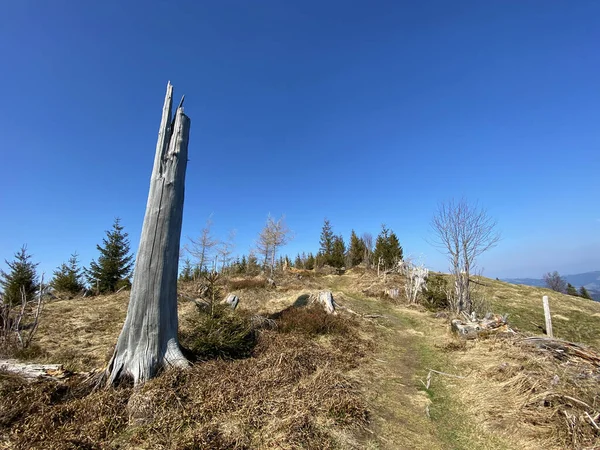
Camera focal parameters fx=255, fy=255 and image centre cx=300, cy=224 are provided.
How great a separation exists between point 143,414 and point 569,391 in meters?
6.25

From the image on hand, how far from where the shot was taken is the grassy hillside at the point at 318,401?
3.21m

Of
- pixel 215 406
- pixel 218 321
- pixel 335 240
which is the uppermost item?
pixel 335 240

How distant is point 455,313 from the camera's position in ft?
36.8

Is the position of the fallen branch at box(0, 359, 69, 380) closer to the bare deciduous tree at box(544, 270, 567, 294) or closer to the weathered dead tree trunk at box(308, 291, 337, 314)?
the weathered dead tree trunk at box(308, 291, 337, 314)

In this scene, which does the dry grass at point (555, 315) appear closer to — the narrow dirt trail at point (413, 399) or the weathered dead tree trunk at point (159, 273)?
the narrow dirt trail at point (413, 399)

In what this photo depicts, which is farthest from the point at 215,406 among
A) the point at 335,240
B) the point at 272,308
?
the point at 335,240

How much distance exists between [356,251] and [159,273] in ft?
114

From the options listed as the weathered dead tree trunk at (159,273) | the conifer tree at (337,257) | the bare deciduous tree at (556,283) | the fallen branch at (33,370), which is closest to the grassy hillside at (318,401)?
the fallen branch at (33,370)

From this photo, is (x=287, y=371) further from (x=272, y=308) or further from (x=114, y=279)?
(x=114, y=279)

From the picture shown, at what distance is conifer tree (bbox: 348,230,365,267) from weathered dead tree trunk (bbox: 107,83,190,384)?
109 ft

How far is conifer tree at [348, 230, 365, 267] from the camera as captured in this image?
122 ft

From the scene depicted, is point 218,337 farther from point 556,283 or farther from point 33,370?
point 556,283

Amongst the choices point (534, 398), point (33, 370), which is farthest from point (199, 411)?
point (534, 398)

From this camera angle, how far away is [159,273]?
16.4 feet
